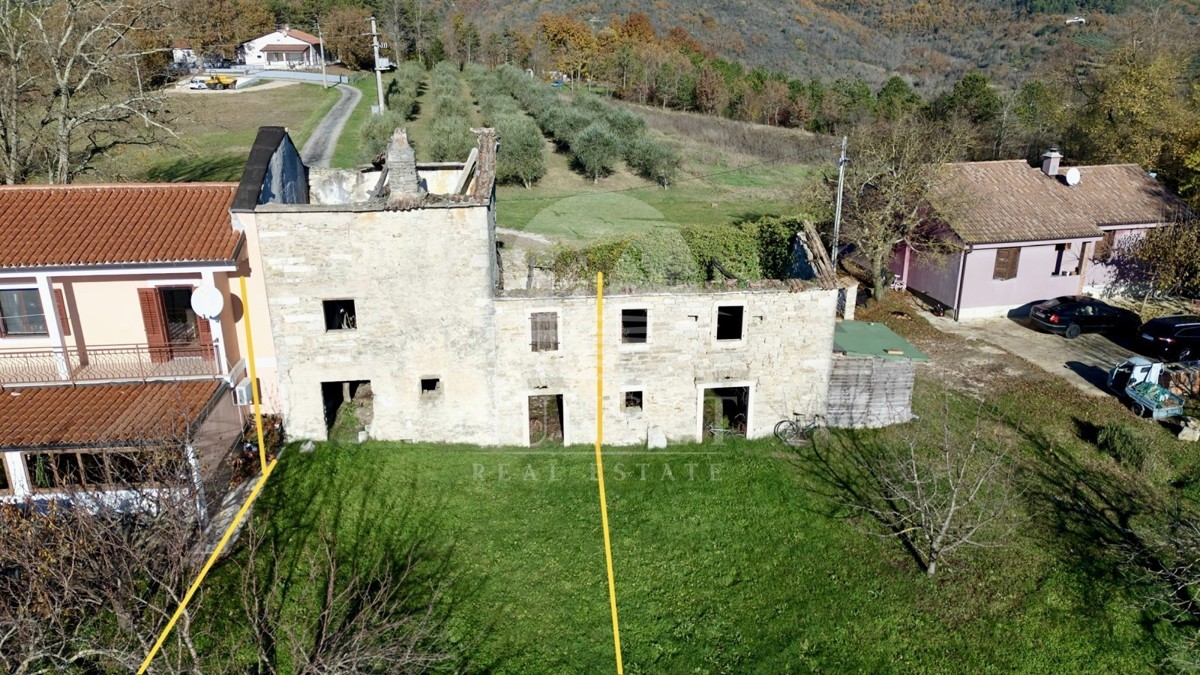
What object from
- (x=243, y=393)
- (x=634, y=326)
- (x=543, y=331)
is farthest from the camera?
(x=634, y=326)

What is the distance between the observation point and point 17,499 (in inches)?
648

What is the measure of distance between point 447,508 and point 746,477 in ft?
25.4

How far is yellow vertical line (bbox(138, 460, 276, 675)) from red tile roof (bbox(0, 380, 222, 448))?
252 centimetres

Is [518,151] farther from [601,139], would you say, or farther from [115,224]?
[115,224]

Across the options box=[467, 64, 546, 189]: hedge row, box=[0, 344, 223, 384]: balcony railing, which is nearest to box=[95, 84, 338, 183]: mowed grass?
box=[467, 64, 546, 189]: hedge row

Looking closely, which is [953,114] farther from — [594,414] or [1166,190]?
[594,414]

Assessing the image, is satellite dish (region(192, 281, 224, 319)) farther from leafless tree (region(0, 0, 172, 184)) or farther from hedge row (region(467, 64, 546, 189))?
hedge row (region(467, 64, 546, 189))

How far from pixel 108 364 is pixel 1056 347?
31.3 metres

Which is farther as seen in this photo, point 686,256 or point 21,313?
point 686,256

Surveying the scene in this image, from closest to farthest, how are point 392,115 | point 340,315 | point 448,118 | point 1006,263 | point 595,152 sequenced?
point 340,315, point 1006,263, point 392,115, point 448,118, point 595,152

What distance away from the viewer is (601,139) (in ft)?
173

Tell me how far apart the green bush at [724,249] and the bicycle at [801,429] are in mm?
11080

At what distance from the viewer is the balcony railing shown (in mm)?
17453

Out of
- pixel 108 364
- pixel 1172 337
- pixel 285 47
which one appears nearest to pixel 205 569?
pixel 108 364
